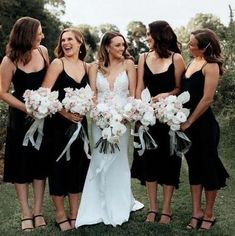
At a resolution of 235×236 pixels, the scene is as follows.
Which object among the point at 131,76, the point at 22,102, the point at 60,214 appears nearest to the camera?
the point at 22,102

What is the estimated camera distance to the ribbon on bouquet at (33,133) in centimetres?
539

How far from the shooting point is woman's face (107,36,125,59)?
549 cm

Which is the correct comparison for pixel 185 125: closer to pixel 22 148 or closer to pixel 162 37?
pixel 162 37

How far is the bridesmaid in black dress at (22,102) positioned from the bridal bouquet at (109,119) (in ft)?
2.65

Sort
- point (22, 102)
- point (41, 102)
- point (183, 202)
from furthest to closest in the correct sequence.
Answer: point (183, 202) → point (22, 102) → point (41, 102)

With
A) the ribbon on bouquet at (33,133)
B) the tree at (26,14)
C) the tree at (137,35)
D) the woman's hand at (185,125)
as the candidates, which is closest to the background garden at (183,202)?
the ribbon on bouquet at (33,133)

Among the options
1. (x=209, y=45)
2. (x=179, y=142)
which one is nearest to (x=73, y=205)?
(x=179, y=142)

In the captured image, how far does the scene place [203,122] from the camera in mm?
5480

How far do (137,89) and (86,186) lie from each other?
136 cm

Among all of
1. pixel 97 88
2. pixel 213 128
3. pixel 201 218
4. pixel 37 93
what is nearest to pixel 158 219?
pixel 201 218

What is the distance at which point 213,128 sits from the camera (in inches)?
216

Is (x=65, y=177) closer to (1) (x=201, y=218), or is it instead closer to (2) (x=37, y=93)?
(2) (x=37, y=93)

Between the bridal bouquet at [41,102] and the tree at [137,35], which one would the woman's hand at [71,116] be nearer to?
the bridal bouquet at [41,102]

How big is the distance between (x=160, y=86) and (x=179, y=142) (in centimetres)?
70
